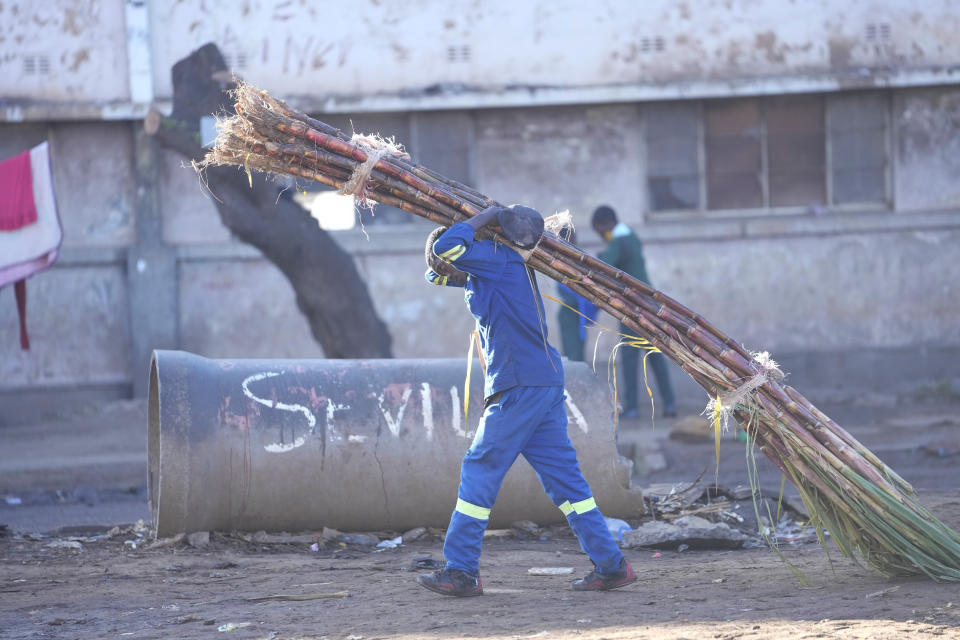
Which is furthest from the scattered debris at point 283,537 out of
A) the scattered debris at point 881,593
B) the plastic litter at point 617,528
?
the scattered debris at point 881,593

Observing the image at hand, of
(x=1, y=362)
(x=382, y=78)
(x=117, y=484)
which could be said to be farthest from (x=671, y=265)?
(x=1, y=362)

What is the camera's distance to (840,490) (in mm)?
4762

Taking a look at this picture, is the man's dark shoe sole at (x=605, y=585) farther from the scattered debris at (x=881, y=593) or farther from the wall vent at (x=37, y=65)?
the wall vent at (x=37, y=65)

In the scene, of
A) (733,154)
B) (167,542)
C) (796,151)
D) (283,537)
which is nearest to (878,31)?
(796,151)

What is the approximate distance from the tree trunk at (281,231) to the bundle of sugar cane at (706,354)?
551 cm

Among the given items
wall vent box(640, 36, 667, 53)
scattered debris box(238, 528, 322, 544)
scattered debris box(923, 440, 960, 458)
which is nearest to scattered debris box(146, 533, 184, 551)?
scattered debris box(238, 528, 322, 544)

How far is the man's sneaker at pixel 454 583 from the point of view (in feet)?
15.9

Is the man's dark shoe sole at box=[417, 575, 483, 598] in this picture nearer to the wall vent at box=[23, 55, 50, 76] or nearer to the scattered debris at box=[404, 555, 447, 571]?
the scattered debris at box=[404, 555, 447, 571]

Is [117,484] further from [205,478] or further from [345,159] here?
[345,159]

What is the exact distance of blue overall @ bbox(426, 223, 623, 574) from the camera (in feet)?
16.0

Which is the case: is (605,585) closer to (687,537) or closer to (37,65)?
(687,537)

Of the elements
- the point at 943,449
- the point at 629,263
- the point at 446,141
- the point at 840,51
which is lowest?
the point at 943,449

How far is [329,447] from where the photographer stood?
6.42 m

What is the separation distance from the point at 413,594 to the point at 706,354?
1681mm
